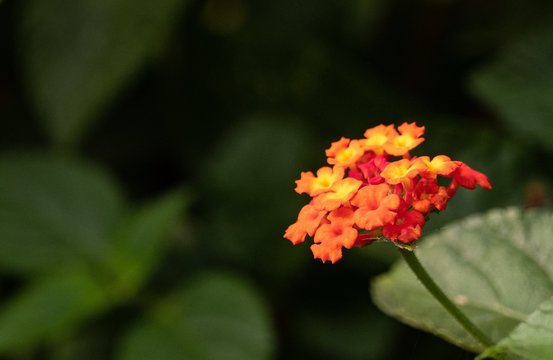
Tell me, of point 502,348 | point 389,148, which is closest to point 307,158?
point 389,148

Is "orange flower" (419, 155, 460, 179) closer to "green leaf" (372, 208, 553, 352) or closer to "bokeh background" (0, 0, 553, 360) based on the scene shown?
"green leaf" (372, 208, 553, 352)

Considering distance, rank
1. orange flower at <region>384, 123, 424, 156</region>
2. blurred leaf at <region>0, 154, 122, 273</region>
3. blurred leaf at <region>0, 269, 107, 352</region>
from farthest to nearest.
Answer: blurred leaf at <region>0, 154, 122, 273</region>, blurred leaf at <region>0, 269, 107, 352</region>, orange flower at <region>384, 123, 424, 156</region>

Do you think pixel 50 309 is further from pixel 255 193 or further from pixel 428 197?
pixel 428 197

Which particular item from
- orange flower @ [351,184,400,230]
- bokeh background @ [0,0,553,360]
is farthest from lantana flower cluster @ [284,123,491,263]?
bokeh background @ [0,0,553,360]

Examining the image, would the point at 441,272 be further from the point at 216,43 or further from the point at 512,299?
the point at 216,43

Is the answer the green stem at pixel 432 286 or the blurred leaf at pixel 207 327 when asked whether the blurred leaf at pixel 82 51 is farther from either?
the green stem at pixel 432 286

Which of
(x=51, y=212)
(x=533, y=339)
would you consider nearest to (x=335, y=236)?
(x=533, y=339)
